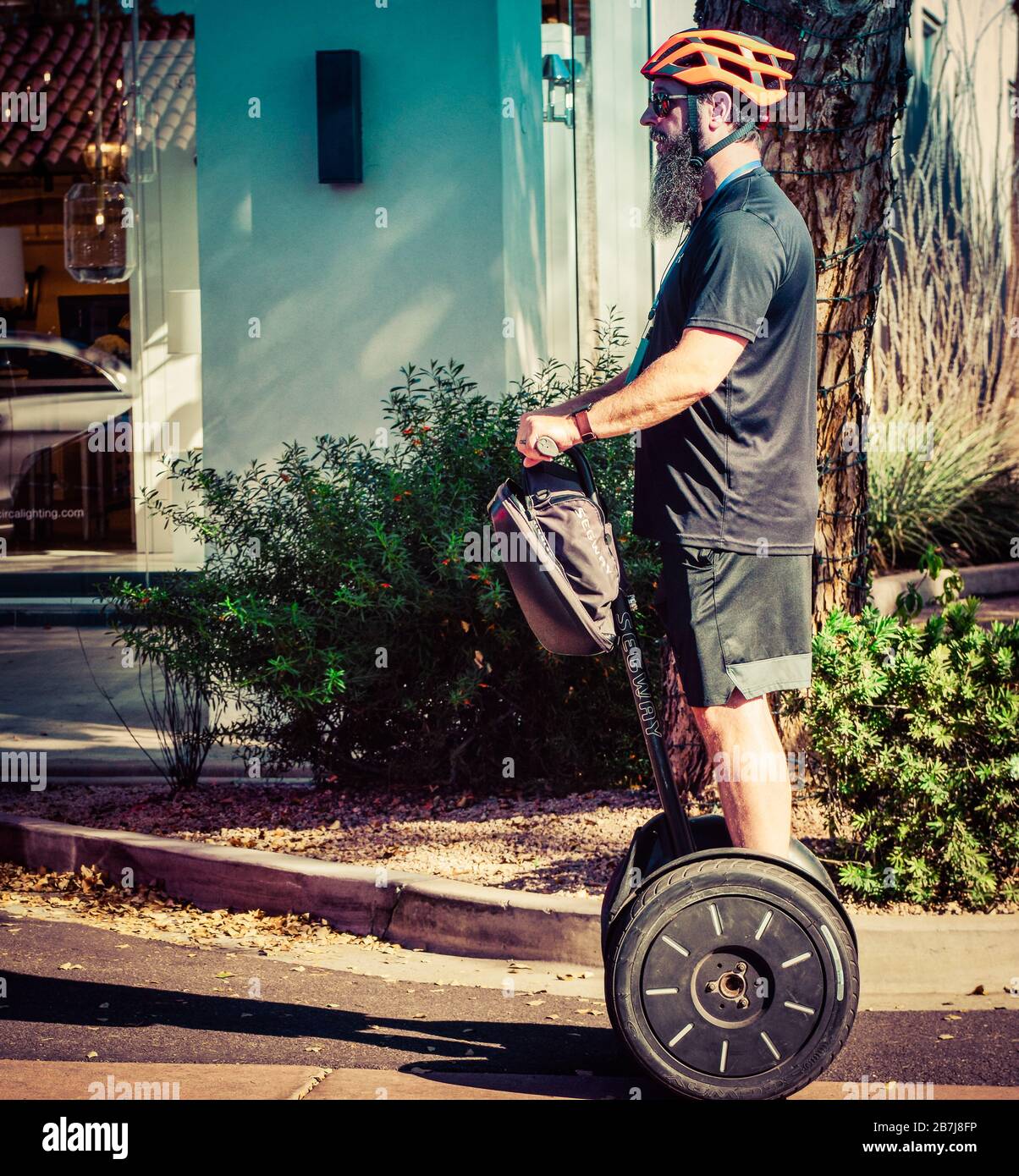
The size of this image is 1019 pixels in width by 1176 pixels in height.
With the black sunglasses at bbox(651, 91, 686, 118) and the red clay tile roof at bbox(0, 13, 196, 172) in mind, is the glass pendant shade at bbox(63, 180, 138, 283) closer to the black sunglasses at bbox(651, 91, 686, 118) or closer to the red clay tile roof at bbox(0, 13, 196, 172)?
the red clay tile roof at bbox(0, 13, 196, 172)

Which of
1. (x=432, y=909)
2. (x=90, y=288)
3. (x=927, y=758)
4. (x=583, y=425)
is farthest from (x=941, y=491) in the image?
(x=583, y=425)

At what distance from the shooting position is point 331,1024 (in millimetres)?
3881

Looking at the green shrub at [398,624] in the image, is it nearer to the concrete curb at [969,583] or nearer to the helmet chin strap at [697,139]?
the helmet chin strap at [697,139]

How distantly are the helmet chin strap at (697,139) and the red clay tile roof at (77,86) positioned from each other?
7.49 metres

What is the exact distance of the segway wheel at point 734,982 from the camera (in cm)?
316

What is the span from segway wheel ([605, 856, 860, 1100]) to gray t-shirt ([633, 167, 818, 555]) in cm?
76

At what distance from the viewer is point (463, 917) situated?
4500 mm

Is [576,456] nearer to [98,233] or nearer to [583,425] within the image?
[583,425]

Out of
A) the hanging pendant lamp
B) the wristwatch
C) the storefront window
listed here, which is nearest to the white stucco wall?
the storefront window

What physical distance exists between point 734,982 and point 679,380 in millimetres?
1314

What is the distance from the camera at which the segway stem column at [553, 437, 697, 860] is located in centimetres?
337

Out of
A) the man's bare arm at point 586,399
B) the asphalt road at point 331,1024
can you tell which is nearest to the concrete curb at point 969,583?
the asphalt road at point 331,1024

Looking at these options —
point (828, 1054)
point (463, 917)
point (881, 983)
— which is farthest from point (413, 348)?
point (828, 1054)

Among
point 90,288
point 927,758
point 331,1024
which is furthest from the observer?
point 90,288
